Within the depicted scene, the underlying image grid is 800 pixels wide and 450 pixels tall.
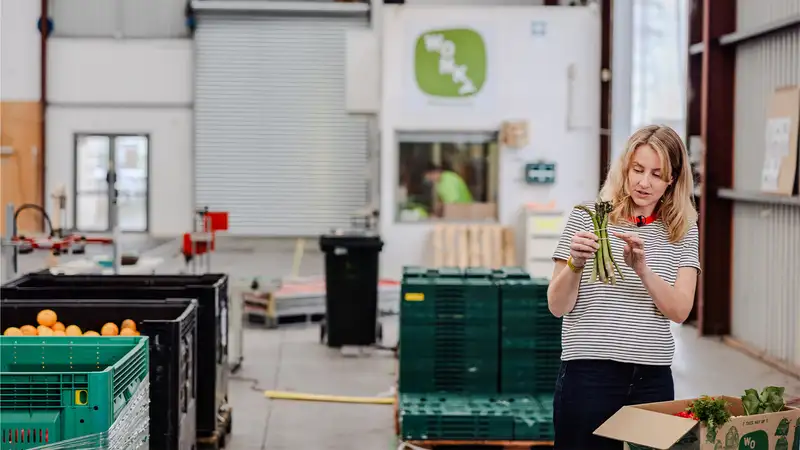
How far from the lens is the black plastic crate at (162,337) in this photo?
4.63m

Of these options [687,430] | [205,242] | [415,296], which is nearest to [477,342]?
[415,296]

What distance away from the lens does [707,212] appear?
982cm

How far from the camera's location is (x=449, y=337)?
6.16 metres

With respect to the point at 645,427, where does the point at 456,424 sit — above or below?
below

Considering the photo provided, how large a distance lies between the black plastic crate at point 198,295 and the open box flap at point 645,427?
122 inches

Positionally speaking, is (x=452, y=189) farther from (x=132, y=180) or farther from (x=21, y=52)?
(x=21, y=52)

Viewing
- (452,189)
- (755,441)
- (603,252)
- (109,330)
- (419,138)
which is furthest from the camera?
(452,189)

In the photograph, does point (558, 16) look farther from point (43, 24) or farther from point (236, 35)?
point (43, 24)

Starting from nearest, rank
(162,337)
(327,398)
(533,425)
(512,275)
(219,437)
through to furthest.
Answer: (162,337), (533,425), (219,437), (512,275), (327,398)

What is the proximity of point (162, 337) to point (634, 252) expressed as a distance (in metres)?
2.32

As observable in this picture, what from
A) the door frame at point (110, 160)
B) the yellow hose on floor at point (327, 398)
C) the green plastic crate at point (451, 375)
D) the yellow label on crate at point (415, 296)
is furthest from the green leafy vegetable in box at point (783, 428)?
the door frame at point (110, 160)

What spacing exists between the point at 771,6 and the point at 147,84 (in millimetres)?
13238

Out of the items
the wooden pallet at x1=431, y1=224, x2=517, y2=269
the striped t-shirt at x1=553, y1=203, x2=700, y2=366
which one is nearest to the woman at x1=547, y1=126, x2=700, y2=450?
the striped t-shirt at x1=553, y1=203, x2=700, y2=366

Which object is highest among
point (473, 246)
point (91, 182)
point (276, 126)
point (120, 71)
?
point (120, 71)
